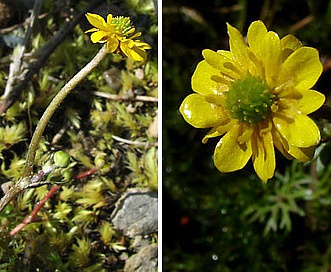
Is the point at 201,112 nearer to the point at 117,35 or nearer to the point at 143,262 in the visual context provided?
the point at 117,35

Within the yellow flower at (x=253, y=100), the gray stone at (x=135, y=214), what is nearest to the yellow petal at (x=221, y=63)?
the yellow flower at (x=253, y=100)

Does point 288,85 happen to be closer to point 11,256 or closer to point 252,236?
point 11,256

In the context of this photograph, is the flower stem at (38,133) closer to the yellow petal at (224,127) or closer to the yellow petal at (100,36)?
the yellow petal at (100,36)

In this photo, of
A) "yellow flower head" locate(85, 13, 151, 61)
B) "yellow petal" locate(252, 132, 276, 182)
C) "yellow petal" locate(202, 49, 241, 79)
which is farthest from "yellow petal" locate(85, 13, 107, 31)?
"yellow petal" locate(252, 132, 276, 182)

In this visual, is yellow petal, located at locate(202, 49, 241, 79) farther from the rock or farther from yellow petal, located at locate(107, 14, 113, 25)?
the rock

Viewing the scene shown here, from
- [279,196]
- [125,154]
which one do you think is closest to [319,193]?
[279,196]

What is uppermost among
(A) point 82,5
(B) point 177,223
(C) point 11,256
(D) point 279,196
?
(A) point 82,5

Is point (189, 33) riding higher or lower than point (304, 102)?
lower
